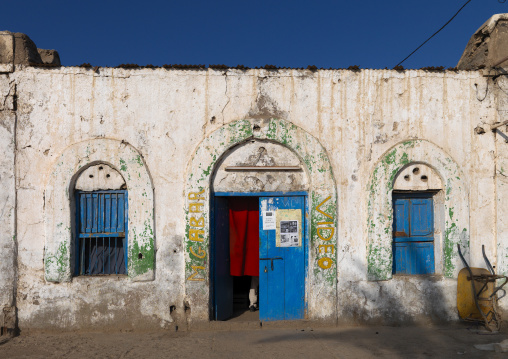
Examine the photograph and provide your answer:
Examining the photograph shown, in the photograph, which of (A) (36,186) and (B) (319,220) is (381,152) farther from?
(A) (36,186)

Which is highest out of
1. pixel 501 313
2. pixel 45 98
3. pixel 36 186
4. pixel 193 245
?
pixel 45 98

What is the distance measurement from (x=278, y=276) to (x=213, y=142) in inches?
94.6

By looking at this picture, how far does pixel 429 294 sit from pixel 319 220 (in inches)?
84.7

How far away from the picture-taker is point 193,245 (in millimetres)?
6438

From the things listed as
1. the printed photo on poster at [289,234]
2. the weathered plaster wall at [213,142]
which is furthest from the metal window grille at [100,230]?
the printed photo on poster at [289,234]

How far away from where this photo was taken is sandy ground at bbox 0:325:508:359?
18.1ft

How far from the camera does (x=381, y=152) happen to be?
6.73 metres

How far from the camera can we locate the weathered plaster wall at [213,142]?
635 centimetres

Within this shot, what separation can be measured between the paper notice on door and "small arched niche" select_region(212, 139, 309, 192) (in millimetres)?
376

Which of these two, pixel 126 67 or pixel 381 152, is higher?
pixel 126 67

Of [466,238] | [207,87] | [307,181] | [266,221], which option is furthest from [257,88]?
[466,238]

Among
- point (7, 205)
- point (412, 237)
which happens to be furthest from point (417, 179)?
point (7, 205)

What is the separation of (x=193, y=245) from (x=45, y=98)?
10.7ft

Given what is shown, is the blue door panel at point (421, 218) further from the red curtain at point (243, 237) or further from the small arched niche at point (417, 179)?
the red curtain at point (243, 237)
